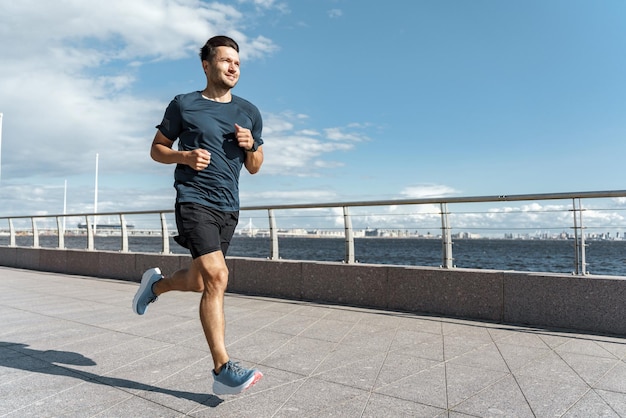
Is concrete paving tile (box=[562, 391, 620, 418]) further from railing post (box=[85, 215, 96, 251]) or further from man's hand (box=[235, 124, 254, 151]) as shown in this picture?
railing post (box=[85, 215, 96, 251])

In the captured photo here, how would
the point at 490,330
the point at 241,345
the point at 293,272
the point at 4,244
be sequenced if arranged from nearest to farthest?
the point at 241,345, the point at 490,330, the point at 293,272, the point at 4,244

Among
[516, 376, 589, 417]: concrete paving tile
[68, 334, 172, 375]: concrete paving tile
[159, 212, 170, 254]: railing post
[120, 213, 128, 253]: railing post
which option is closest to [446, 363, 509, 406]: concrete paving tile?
[516, 376, 589, 417]: concrete paving tile

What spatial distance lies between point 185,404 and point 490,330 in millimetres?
3261

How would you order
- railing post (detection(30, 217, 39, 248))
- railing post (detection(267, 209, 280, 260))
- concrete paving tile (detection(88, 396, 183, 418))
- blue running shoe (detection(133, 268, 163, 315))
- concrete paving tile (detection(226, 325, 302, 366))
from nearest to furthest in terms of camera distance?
1. concrete paving tile (detection(88, 396, 183, 418))
2. blue running shoe (detection(133, 268, 163, 315))
3. concrete paving tile (detection(226, 325, 302, 366))
4. railing post (detection(267, 209, 280, 260))
5. railing post (detection(30, 217, 39, 248))

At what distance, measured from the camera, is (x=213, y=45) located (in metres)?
2.94

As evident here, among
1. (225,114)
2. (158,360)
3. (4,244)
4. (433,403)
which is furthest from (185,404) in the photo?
(4,244)

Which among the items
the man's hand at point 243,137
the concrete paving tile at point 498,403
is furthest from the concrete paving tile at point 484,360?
the man's hand at point 243,137

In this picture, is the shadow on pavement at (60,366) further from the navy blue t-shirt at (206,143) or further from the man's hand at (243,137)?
the man's hand at (243,137)

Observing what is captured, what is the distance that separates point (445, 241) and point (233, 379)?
3.99m

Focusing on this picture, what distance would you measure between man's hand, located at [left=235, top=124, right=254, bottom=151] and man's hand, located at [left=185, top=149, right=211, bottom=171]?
208 mm

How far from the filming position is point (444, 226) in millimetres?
6078

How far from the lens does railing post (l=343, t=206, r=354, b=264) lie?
21.9 ft

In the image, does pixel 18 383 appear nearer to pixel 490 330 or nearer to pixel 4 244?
pixel 490 330

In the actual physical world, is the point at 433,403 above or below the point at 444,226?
below
